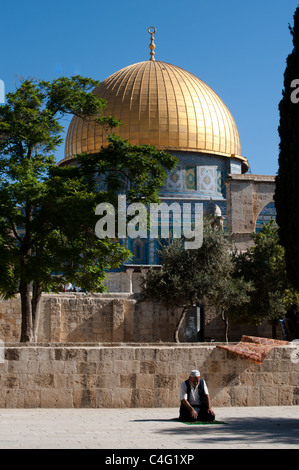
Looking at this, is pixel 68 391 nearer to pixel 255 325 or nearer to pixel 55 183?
pixel 55 183

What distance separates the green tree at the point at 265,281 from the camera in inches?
731

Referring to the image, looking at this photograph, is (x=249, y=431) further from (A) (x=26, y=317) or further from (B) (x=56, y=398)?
(A) (x=26, y=317)

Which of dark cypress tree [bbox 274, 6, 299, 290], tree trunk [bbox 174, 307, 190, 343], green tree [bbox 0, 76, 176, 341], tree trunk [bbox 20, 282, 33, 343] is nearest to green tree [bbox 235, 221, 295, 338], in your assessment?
tree trunk [bbox 174, 307, 190, 343]

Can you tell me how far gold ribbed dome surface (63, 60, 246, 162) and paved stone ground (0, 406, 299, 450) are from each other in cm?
2606

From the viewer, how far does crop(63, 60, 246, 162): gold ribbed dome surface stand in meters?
34.0

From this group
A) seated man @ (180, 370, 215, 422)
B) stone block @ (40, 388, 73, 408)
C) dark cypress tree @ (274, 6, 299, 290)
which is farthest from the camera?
dark cypress tree @ (274, 6, 299, 290)

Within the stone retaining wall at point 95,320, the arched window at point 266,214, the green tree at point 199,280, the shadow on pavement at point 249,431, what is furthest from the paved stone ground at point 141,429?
the arched window at point 266,214

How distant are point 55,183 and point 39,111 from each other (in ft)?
6.13

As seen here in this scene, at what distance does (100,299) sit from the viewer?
57.6ft

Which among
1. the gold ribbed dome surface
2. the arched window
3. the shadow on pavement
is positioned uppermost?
the gold ribbed dome surface

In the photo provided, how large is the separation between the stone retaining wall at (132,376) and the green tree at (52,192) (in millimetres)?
3700

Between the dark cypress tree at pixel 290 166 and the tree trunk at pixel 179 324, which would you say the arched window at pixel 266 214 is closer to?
the tree trunk at pixel 179 324

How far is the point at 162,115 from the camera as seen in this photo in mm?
34375

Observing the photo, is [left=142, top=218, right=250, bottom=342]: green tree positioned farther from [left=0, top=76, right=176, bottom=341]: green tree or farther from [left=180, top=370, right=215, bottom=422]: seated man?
[left=180, top=370, right=215, bottom=422]: seated man
